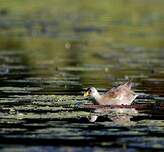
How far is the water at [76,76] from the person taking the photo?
496 inches

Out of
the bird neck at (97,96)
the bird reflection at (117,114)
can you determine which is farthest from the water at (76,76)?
the bird neck at (97,96)

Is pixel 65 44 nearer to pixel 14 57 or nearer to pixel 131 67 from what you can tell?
pixel 14 57

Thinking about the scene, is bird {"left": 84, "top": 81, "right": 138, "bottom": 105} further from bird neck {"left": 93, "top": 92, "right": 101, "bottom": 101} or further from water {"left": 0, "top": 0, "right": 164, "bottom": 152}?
water {"left": 0, "top": 0, "right": 164, "bottom": 152}

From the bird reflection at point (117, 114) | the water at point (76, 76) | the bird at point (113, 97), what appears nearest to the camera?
the water at point (76, 76)

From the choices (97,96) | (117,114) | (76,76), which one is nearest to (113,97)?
(97,96)

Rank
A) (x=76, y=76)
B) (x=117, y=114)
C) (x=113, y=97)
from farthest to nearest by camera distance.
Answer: (x=76, y=76) → (x=113, y=97) → (x=117, y=114)

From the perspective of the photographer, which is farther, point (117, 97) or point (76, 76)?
point (76, 76)

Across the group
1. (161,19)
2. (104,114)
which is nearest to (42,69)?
(104,114)

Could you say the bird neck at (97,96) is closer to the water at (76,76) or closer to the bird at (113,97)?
the bird at (113,97)

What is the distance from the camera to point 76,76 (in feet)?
67.2

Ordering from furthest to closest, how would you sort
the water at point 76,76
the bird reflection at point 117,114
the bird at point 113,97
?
the bird at point 113,97
the bird reflection at point 117,114
the water at point 76,76

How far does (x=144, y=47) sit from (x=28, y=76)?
8.85m

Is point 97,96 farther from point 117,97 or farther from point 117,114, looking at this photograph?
point 117,114

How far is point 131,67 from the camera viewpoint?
2273 cm
